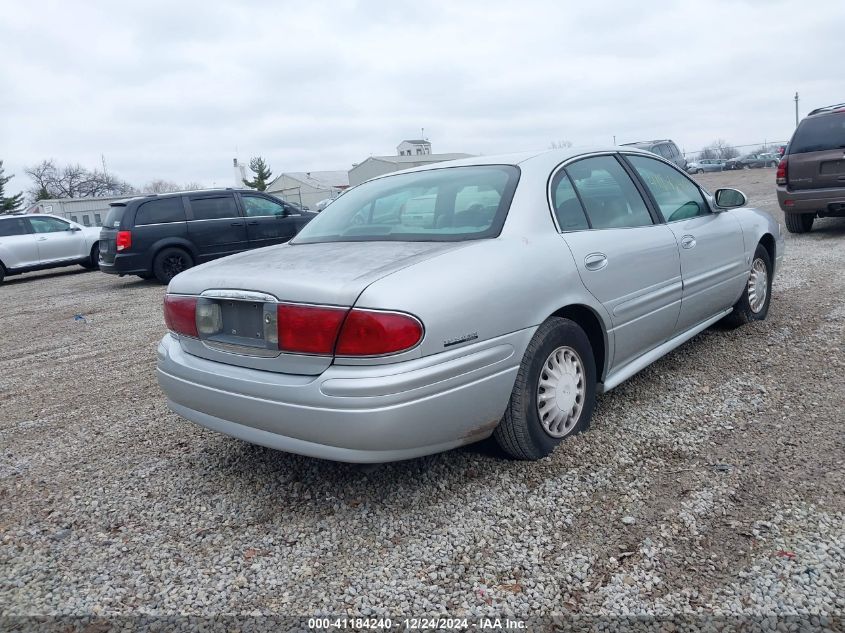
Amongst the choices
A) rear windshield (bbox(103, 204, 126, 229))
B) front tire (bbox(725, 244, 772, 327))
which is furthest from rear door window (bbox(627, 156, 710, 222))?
rear windshield (bbox(103, 204, 126, 229))

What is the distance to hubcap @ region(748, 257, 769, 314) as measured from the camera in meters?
5.01

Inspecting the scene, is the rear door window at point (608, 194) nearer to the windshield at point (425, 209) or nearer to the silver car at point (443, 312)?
the silver car at point (443, 312)

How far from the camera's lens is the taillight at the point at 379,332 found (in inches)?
94.0

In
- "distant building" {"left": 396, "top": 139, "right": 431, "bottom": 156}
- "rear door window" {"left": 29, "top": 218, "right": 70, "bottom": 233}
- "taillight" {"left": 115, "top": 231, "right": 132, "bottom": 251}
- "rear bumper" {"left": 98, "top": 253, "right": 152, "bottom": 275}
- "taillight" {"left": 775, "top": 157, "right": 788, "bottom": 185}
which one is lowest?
"rear bumper" {"left": 98, "top": 253, "right": 152, "bottom": 275}

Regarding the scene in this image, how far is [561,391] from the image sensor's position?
10.2ft

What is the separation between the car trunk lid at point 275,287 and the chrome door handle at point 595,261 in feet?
2.45

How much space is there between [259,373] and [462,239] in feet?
3.49

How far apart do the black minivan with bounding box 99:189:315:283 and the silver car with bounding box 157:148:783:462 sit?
26.6 feet

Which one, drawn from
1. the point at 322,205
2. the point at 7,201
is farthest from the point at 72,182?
the point at 322,205

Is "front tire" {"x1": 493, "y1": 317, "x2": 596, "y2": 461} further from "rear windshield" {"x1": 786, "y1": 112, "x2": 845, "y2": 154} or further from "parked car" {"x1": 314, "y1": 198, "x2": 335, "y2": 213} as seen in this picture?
"rear windshield" {"x1": 786, "y1": 112, "x2": 845, "y2": 154}

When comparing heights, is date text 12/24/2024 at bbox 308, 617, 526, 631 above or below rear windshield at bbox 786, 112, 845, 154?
below

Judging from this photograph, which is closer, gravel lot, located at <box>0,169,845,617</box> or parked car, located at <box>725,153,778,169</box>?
gravel lot, located at <box>0,169,845,617</box>

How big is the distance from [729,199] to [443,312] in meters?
3.07

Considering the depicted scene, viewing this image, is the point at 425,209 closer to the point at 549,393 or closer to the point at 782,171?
the point at 549,393
